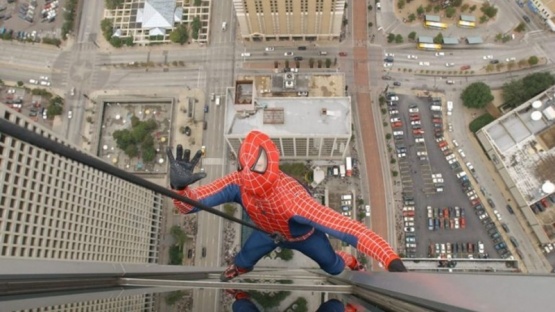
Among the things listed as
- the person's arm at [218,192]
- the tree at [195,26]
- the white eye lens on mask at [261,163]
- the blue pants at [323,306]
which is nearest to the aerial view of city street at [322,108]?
the tree at [195,26]

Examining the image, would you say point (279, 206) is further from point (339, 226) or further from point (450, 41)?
point (450, 41)

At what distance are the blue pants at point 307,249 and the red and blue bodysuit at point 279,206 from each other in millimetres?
90

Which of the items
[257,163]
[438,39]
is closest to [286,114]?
[438,39]

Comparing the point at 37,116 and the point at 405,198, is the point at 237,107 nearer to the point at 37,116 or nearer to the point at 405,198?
the point at 405,198

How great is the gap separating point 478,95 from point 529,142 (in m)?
11.9

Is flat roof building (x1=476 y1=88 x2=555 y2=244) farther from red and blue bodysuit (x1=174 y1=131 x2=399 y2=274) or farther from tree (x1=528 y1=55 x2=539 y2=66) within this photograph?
red and blue bodysuit (x1=174 y1=131 x2=399 y2=274)

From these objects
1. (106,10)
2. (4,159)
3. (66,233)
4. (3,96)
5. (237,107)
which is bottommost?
(66,233)

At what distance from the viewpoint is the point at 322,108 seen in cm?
6981

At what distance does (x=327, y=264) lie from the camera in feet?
137

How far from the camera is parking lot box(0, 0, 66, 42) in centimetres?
9188

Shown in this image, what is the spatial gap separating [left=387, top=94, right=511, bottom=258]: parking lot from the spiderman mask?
172ft

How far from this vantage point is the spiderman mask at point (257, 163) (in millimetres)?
31453

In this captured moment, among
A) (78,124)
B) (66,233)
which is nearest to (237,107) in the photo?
(66,233)

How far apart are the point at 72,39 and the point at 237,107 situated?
46670 millimetres
